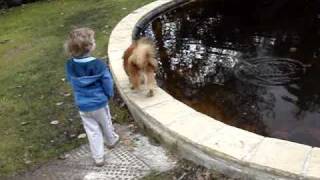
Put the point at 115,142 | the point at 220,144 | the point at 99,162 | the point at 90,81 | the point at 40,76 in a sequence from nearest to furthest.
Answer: the point at 220,144 → the point at 90,81 → the point at 99,162 → the point at 115,142 → the point at 40,76

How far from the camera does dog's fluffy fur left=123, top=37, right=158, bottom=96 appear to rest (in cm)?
547

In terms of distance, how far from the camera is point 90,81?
5.03 meters

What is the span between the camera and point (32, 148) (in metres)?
5.79

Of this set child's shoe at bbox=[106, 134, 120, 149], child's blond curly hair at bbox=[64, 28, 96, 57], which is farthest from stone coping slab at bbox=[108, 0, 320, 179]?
child's blond curly hair at bbox=[64, 28, 96, 57]

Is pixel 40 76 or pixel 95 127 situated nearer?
pixel 95 127

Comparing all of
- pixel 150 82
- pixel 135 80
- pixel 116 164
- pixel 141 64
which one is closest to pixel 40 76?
pixel 135 80

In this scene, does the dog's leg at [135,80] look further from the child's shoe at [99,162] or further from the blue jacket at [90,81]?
the child's shoe at [99,162]

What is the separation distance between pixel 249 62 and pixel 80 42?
323 centimetres

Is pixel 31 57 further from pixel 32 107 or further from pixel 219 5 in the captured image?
pixel 219 5

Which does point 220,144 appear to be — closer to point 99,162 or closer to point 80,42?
point 99,162

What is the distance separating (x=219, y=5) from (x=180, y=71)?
3530 mm

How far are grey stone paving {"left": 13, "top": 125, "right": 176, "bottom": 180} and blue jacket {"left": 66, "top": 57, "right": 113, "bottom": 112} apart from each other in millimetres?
622

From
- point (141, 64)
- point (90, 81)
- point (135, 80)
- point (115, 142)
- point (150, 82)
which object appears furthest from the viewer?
point (135, 80)

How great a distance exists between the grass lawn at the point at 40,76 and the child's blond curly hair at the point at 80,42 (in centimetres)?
135
